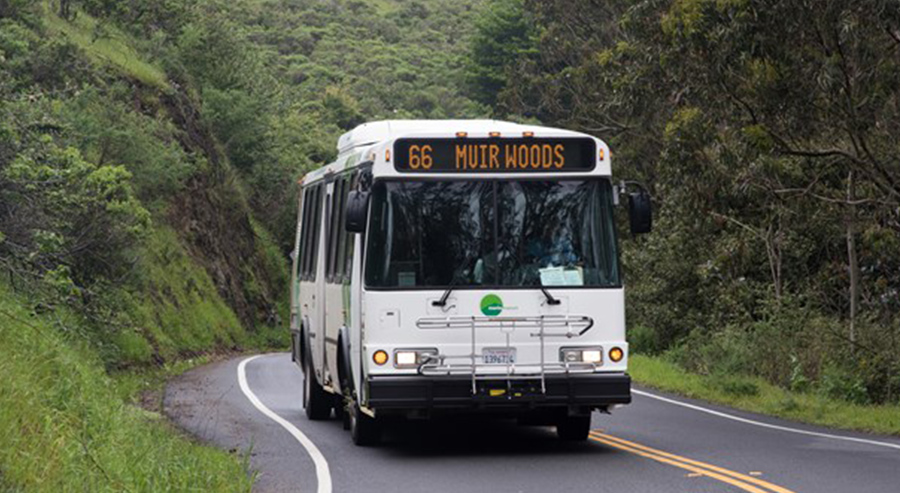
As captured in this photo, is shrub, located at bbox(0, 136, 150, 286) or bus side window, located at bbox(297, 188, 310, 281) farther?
bus side window, located at bbox(297, 188, 310, 281)

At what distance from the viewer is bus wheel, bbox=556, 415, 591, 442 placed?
16.2 meters

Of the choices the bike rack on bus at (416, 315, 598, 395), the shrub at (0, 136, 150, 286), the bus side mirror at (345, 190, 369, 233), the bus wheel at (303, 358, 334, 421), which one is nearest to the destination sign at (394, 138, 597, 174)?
the bus side mirror at (345, 190, 369, 233)

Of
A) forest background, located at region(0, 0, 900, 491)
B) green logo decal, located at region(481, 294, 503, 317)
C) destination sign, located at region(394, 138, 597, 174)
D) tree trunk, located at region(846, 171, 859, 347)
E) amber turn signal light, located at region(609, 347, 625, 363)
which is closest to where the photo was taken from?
green logo decal, located at region(481, 294, 503, 317)

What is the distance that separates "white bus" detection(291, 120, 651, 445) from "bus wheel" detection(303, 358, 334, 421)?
473cm

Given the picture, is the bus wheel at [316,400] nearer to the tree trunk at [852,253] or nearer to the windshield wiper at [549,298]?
the windshield wiper at [549,298]

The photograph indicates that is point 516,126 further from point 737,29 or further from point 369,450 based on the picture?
point 737,29

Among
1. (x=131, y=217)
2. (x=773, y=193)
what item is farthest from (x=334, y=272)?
(x=131, y=217)

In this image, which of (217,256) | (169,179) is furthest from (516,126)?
(217,256)

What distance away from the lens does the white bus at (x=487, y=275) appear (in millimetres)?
14750

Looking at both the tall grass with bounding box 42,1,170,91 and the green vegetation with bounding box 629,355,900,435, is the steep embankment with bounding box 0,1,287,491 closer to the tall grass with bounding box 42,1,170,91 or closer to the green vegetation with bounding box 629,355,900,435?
the tall grass with bounding box 42,1,170,91

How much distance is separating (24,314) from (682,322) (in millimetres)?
20289

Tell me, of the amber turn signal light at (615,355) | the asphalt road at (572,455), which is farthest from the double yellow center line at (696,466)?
the amber turn signal light at (615,355)

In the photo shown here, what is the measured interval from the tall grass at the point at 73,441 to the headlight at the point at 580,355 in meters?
3.37

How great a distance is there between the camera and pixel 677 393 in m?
25.5
